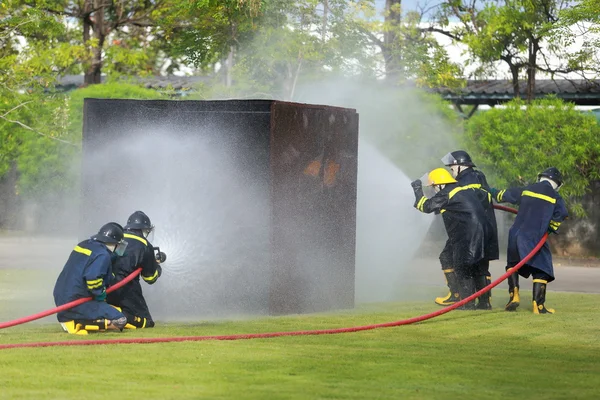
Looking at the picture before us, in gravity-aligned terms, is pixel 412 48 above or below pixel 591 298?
above

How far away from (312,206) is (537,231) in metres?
2.58

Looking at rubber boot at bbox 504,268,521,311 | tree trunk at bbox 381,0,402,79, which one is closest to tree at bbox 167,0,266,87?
tree trunk at bbox 381,0,402,79

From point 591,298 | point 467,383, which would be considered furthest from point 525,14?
point 467,383

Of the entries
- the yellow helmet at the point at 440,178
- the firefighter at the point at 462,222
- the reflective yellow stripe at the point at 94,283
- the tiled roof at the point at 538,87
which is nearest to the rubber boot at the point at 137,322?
the reflective yellow stripe at the point at 94,283

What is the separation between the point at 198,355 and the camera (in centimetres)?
952

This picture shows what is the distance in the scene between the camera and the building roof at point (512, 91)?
2691 centimetres

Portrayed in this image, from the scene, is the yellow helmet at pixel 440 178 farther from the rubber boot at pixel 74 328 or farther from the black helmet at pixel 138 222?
the rubber boot at pixel 74 328

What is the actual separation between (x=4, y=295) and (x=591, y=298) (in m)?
7.28

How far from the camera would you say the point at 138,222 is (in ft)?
38.6

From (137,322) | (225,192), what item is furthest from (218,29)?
(137,322)

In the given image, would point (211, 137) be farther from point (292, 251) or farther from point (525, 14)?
point (525, 14)

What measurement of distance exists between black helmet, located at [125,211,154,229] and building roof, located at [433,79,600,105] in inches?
611

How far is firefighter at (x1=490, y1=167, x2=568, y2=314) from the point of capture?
13.6m

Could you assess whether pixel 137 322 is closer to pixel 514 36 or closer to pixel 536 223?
pixel 536 223
